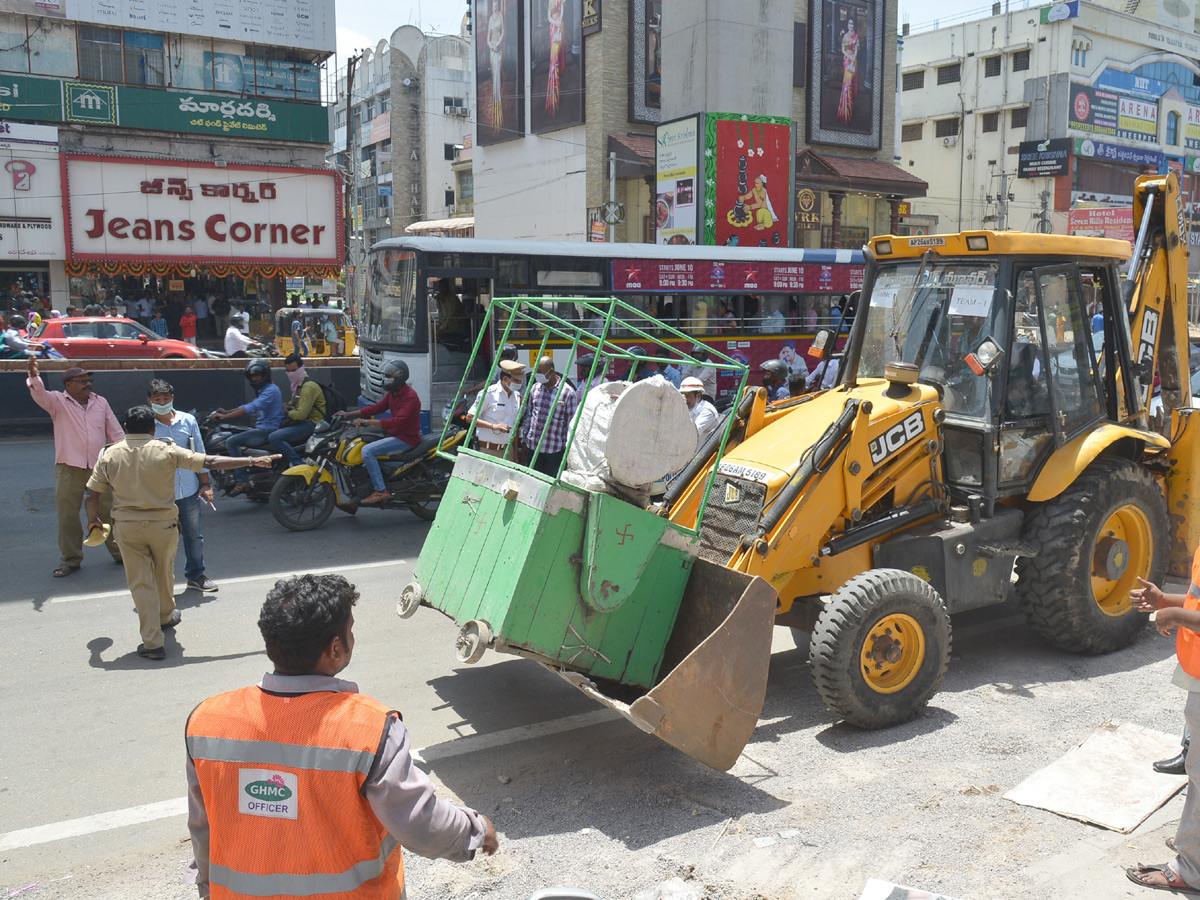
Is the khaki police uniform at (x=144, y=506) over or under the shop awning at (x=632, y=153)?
under

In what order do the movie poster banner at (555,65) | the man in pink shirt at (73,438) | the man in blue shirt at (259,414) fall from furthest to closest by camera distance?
the movie poster banner at (555,65) → the man in blue shirt at (259,414) → the man in pink shirt at (73,438)

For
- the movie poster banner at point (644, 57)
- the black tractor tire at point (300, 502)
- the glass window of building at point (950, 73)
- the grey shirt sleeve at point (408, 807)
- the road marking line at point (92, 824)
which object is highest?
the glass window of building at point (950, 73)

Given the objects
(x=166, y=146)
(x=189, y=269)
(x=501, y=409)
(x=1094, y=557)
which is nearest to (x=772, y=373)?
(x=501, y=409)

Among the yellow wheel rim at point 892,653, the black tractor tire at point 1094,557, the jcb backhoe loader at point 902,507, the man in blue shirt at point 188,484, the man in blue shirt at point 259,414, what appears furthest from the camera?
the man in blue shirt at point 259,414

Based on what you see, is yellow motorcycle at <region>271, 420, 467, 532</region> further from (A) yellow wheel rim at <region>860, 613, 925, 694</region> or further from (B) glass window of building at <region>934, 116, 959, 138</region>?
(B) glass window of building at <region>934, 116, 959, 138</region>

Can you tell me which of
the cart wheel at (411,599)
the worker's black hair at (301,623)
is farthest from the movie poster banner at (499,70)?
the worker's black hair at (301,623)

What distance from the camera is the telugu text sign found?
31.0m

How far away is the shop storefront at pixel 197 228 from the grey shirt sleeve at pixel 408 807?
109 feet

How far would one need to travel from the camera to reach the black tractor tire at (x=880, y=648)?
505cm

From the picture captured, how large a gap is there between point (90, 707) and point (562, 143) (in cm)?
3435

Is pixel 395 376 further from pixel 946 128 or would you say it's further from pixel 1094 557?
pixel 946 128

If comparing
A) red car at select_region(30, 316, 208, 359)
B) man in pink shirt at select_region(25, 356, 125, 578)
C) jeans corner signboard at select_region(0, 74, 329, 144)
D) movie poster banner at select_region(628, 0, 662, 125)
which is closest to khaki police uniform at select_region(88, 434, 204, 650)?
man in pink shirt at select_region(25, 356, 125, 578)

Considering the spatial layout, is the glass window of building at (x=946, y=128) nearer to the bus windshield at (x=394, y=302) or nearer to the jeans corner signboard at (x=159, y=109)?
the jeans corner signboard at (x=159, y=109)

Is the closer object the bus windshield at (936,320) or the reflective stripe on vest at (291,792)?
the reflective stripe on vest at (291,792)
